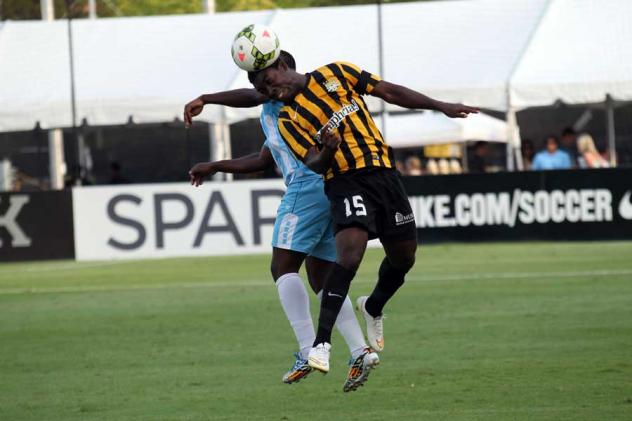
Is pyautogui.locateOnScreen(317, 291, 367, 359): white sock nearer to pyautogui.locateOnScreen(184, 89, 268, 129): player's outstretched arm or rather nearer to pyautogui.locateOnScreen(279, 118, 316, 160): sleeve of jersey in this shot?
pyautogui.locateOnScreen(279, 118, 316, 160): sleeve of jersey

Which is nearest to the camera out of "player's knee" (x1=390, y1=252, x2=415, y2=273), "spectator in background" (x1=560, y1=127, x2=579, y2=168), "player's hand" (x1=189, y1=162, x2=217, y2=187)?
"player's knee" (x1=390, y1=252, x2=415, y2=273)

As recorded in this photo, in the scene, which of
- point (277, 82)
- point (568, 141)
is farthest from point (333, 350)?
point (568, 141)

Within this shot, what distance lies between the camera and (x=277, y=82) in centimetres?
888

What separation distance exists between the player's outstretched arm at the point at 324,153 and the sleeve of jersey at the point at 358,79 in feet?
1.61

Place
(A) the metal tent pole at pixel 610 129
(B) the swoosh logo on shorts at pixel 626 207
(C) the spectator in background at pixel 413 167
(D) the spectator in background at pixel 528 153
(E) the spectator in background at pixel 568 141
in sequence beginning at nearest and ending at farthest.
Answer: (B) the swoosh logo on shorts at pixel 626 207 < (E) the spectator in background at pixel 568 141 < (C) the spectator in background at pixel 413 167 < (D) the spectator in background at pixel 528 153 < (A) the metal tent pole at pixel 610 129

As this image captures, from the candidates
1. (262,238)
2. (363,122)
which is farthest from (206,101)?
(262,238)

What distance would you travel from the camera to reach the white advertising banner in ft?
79.2

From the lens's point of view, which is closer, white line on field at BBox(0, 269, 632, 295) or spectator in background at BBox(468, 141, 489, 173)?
white line on field at BBox(0, 269, 632, 295)

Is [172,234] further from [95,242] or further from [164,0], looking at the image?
[164,0]

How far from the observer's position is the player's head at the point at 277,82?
8875mm

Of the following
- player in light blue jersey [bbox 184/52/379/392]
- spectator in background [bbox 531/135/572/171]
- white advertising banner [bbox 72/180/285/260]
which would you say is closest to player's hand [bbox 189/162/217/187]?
player in light blue jersey [bbox 184/52/379/392]

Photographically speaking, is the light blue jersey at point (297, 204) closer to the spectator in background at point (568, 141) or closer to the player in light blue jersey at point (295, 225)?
the player in light blue jersey at point (295, 225)

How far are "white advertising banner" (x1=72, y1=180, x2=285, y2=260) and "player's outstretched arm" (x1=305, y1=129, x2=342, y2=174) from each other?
15.2 m

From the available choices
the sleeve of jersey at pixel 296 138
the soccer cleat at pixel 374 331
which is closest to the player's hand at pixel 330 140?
the sleeve of jersey at pixel 296 138
